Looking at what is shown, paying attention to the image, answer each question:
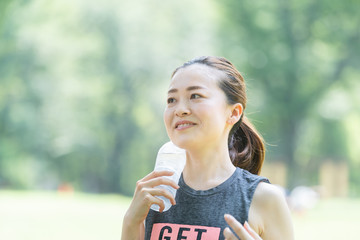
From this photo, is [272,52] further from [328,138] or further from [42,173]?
[42,173]

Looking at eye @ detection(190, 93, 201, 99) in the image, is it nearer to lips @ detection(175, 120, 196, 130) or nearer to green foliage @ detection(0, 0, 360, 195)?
lips @ detection(175, 120, 196, 130)

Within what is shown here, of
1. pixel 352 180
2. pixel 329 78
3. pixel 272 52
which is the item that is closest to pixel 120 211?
pixel 272 52

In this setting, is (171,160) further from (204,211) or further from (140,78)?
(140,78)

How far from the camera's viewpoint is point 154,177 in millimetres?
1238

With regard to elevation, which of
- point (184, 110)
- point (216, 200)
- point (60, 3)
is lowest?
point (216, 200)

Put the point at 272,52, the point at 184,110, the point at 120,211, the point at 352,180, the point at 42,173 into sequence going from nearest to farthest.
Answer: the point at 184,110, the point at 120,211, the point at 272,52, the point at 42,173, the point at 352,180

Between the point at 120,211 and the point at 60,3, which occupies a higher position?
the point at 60,3

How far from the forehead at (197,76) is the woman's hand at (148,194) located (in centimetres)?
23

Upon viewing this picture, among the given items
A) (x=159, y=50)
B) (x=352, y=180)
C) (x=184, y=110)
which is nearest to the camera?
(x=184, y=110)

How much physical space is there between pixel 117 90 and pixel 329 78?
6047 millimetres

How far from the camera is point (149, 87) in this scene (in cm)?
1464

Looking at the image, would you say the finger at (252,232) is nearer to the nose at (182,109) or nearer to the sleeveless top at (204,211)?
the sleeveless top at (204,211)

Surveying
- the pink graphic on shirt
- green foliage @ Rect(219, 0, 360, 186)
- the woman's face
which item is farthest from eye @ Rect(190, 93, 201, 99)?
green foliage @ Rect(219, 0, 360, 186)

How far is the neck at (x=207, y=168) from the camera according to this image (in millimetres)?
1280
